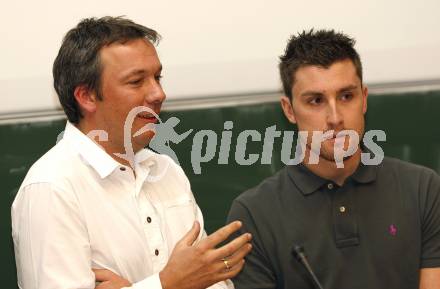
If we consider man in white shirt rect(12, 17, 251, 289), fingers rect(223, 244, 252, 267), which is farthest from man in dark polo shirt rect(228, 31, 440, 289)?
fingers rect(223, 244, 252, 267)

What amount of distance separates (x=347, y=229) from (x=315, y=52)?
0.55 m

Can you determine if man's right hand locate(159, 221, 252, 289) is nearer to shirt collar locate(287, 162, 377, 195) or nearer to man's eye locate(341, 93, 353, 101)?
shirt collar locate(287, 162, 377, 195)

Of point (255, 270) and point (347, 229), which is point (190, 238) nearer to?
point (255, 270)

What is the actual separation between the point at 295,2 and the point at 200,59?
1.27 feet

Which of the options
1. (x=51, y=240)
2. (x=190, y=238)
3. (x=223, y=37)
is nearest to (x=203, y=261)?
(x=190, y=238)

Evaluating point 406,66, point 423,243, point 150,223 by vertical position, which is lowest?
point 423,243

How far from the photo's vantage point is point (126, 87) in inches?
74.5

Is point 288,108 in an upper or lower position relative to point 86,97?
lower

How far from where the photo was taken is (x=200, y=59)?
2391 mm

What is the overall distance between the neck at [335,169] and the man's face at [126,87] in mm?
539

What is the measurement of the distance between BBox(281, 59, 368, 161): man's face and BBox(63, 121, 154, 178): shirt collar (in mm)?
588

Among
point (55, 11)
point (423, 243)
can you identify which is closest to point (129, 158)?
point (55, 11)

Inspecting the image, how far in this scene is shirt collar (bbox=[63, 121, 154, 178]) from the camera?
73.9 inches

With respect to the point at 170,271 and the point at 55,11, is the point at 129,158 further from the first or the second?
the point at 55,11
